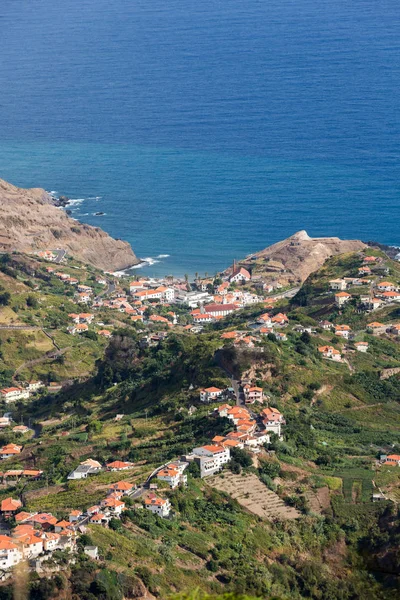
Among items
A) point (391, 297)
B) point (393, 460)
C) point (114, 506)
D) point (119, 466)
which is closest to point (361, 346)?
point (391, 297)

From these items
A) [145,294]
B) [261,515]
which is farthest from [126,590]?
[145,294]

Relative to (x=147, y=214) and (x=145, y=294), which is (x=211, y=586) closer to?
Result: (x=145, y=294)

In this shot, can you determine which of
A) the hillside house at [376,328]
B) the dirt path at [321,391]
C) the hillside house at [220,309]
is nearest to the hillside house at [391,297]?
the hillside house at [376,328]

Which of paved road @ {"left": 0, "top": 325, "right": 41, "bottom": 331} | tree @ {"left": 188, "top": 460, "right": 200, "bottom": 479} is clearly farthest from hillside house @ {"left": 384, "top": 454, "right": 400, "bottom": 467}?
paved road @ {"left": 0, "top": 325, "right": 41, "bottom": 331}

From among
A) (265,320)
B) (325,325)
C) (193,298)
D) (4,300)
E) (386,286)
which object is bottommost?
→ (325,325)

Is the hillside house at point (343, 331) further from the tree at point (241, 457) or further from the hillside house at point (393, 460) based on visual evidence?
the tree at point (241, 457)

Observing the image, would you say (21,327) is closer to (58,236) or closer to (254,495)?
(58,236)
